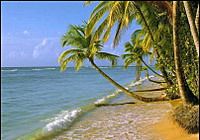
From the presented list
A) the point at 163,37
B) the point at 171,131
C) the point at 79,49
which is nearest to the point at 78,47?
the point at 79,49

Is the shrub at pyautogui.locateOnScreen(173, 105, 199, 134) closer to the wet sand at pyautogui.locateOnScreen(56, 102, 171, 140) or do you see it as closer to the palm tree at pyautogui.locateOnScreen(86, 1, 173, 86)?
the wet sand at pyautogui.locateOnScreen(56, 102, 171, 140)

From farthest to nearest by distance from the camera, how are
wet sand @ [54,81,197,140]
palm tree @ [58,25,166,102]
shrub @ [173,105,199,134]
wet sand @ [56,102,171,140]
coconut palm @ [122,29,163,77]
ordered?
coconut palm @ [122,29,163,77], palm tree @ [58,25,166,102], wet sand @ [56,102,171,140], wet sand @ [54,81,197,140], shrub @ [173,105,199,134]

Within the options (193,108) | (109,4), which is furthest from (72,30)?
(193,108)

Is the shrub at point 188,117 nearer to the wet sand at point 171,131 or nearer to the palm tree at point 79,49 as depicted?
the wet sand at point 171,131

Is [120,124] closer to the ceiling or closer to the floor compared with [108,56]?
closer to the floor

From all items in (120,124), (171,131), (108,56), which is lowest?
(120,124)

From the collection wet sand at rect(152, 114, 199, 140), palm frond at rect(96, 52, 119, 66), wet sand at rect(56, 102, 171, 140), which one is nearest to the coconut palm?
palm frond at rect(96, 52, 119, 66)

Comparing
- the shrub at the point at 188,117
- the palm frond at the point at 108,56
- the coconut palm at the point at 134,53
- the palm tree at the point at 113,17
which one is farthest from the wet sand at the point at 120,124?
the coconut palm at the point at 134,53

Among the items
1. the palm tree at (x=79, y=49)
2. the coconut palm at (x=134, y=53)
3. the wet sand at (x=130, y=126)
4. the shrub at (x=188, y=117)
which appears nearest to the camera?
the shrub at (x=188, y=117)

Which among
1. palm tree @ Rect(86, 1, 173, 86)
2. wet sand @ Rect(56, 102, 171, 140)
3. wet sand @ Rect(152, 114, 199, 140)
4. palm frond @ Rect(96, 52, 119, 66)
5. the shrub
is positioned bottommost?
wet sand @ Rect(56, 102, 171, 140)

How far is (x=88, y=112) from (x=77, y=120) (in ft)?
7.61

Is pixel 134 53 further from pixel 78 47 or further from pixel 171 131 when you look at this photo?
pixel 171 131

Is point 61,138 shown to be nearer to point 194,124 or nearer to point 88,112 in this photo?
point 194,124

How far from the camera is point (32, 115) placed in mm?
16734
